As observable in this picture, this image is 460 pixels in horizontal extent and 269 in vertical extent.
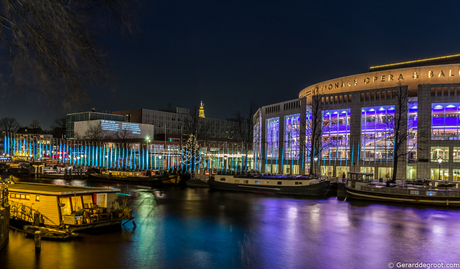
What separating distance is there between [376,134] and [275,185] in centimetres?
2866

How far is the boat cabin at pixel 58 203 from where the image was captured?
19.3 m

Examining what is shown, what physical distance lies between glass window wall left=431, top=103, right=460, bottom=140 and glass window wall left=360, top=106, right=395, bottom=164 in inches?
257

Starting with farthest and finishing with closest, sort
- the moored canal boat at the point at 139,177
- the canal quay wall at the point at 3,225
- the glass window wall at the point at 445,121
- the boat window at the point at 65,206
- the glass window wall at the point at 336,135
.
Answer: the glass window wall at the point at 336,135 < the glass window wall at the point at 445,121 < the moored canal boat at the point at 139,177 < the boat window at the point at 65,206 < the canal quay wall at the point at 3,225

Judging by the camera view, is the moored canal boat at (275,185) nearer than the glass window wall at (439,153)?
Yes

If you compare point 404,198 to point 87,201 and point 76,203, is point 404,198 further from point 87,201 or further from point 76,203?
point 76,203

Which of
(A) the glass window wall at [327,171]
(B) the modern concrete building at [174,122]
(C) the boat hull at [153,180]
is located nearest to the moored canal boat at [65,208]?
(C) the boat hull at [153,180]

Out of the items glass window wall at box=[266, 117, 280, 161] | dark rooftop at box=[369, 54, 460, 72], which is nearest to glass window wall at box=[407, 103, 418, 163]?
dark rooftop at box=[369, 54, 460, 72]

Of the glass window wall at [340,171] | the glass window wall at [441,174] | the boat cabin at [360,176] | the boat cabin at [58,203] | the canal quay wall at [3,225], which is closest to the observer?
the canal quay wall at [3,225]

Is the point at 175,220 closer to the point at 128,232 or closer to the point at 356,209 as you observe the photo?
the point at 128,232

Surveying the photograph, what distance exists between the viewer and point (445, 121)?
192ft

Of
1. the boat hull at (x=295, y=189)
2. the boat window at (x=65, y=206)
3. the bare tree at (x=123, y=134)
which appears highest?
the bare tree at (x=123, y=134)

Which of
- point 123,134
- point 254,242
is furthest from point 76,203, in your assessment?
point 123,134

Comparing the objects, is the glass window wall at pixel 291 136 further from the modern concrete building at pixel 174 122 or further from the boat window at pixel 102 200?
the boat window at pixel 102 200

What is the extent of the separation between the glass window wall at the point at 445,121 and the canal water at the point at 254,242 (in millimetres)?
33582
